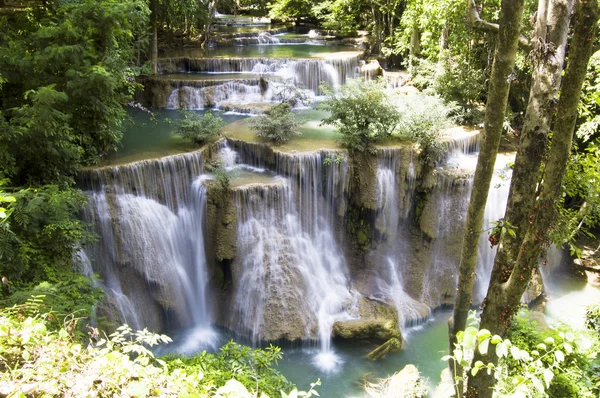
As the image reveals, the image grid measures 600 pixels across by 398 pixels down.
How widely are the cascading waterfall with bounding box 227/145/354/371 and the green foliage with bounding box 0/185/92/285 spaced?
3.46m

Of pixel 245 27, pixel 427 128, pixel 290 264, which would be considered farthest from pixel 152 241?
pixel 245 27

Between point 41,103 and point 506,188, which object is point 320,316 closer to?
point 506,188

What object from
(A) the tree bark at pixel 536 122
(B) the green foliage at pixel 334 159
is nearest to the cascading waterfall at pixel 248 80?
(B) the green foliage at pixel 334 159

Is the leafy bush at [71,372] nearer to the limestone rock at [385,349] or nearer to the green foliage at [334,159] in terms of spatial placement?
the limestone rock at [385,349]

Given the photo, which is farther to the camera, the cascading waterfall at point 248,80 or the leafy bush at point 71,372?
the cascading waterfall at point 248,80

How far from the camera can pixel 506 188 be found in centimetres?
1146

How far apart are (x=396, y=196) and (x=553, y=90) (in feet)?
23.0

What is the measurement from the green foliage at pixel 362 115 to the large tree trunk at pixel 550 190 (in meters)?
6.51

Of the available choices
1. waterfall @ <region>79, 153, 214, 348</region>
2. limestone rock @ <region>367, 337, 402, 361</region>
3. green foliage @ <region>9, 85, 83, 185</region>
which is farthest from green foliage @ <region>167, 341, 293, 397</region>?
green foliage @ <region>9, 85, 83, 185</region>

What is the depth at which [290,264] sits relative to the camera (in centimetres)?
994

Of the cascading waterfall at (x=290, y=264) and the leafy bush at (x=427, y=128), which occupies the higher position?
the leafy bush at (x=427, y=128)

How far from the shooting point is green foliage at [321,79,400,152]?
10.5 metres

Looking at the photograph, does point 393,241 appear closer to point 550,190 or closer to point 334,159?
point 334,159

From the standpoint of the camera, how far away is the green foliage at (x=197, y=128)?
10445 mm
